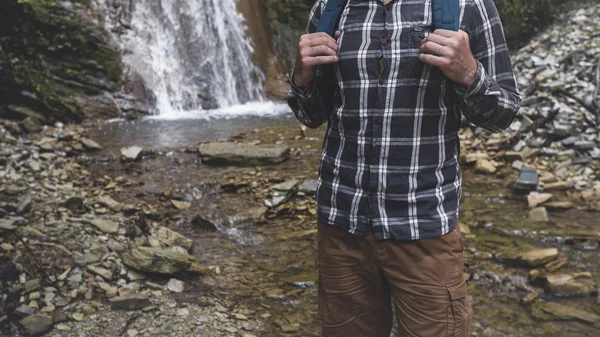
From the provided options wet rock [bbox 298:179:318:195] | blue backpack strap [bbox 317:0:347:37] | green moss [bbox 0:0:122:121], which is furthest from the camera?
green moss [bbox 0:0:122:121]

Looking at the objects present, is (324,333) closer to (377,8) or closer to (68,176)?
(377,8)

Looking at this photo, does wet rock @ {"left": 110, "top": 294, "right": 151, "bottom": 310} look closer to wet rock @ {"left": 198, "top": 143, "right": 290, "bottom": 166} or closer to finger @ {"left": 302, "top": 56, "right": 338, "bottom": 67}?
finger @ {"left": 302, "top": 56, "right": 338, "bottom": 67}

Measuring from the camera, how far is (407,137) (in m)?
1.76

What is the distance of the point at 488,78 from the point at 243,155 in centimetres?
559

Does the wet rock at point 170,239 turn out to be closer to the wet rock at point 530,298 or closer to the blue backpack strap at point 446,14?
the wet rock at point 530,298

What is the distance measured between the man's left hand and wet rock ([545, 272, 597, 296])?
3180mm

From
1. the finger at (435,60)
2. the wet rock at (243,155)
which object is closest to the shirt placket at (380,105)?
the finger at (435,60)

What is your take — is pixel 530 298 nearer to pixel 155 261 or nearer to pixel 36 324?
pixel 155 261

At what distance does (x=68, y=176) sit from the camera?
20.7 ft

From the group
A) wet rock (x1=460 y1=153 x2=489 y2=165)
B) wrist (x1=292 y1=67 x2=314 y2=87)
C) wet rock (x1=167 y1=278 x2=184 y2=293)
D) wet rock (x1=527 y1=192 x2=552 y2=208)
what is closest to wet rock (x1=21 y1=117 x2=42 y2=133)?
wet rock (x1=167 y1=278 x2=184 y2=293)

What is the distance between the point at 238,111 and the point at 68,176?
5.35 m

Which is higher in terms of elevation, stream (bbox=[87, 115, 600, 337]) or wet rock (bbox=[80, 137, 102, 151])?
wet rock (bbox=[80, 137, 102, 151])

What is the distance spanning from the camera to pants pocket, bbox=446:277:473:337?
177cm

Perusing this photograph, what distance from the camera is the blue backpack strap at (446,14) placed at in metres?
1.64
